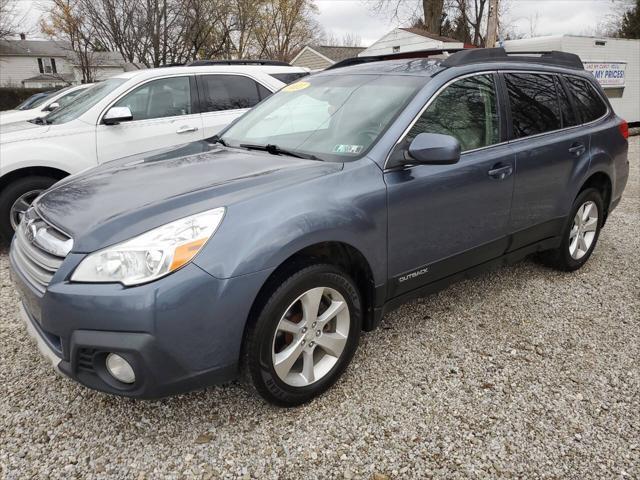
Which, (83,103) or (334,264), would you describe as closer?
(334,264)

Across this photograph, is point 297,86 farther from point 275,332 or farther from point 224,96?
point 224,96

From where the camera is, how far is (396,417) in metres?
2.42

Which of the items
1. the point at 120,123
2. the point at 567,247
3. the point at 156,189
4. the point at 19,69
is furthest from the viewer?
the point at 19,69

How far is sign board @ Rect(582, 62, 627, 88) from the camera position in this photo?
13.7m

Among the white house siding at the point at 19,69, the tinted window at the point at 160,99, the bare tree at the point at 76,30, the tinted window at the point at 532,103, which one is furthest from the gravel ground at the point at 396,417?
the white house siding at the point at 19,69

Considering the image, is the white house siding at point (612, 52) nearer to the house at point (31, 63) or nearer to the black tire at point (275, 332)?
the black tire at point (275, 332)

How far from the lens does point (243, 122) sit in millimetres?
3592

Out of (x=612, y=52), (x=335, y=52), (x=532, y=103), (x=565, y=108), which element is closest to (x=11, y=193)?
(x=532, y=103)

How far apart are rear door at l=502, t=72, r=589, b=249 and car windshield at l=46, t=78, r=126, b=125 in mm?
4067

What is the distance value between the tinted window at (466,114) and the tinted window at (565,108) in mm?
877

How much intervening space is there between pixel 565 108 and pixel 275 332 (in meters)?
2.96

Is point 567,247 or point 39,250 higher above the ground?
point 39,250

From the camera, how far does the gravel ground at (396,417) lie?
2.13 meters

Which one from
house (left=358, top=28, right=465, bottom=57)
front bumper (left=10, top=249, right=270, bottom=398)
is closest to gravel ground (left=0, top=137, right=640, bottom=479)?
front bumper (left=10, top=249, right=270, bottom=398)
